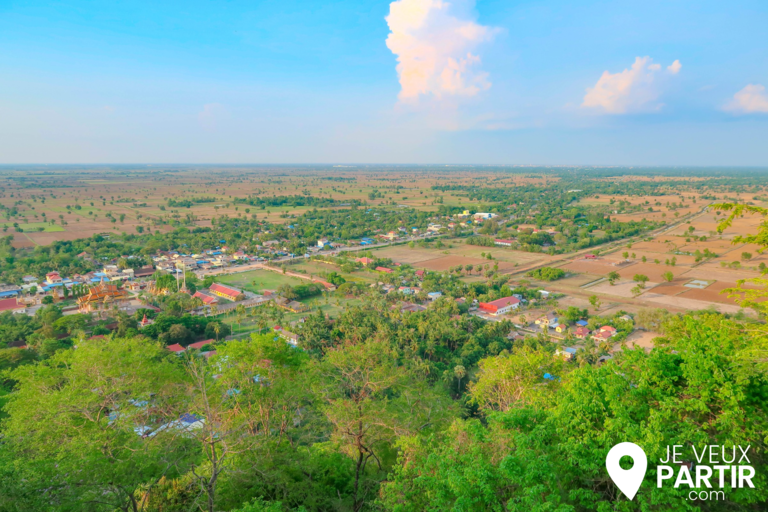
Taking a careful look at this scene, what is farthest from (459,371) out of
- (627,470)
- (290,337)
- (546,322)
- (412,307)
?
(627,470)

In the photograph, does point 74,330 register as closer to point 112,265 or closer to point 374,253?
point 112,265

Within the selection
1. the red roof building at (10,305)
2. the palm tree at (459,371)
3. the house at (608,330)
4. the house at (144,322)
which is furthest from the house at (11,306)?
the house at (608,330)

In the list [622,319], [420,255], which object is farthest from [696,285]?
[420,255]

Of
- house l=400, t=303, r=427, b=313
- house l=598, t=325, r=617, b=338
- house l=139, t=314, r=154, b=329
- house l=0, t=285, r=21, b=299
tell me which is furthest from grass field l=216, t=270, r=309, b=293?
house l=598, t=325, r=617, b=338

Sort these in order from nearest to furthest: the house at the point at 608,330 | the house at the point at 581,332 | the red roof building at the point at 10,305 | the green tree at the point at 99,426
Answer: the green tree at the point at 99,426 < the house at the point at 608,330 < the house at the point at 581,332 < the red roof building at the point at 10,305

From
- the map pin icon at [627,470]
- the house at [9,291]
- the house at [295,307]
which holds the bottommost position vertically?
the house at [295,307]

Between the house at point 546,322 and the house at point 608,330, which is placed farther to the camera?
the house at point 546,322

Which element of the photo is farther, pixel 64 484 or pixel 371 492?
pixel 371 492

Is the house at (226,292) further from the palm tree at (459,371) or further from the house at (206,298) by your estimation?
the palm tree at (459,371)
